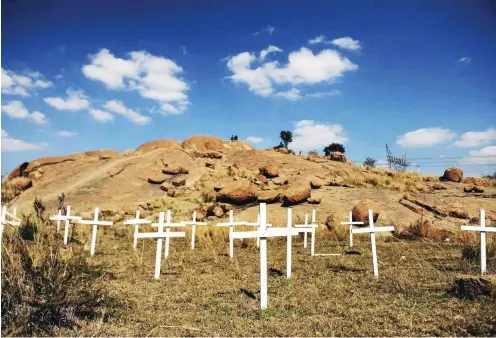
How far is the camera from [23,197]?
28.6 meters

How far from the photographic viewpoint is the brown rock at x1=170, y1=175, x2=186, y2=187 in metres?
28.4

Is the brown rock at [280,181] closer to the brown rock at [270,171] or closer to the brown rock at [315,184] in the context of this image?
the brown rock at [270,171]

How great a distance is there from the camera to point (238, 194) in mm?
23844

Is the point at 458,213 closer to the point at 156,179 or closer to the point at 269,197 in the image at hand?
the point at 269,197

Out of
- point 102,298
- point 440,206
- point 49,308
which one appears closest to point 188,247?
point 102,298

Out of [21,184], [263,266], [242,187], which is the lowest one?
[263,266]

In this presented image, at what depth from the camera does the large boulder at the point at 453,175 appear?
31.8 meters

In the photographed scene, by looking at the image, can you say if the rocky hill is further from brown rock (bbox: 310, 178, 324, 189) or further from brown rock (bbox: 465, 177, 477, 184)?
brown rock (bbox: 465, 177, 477, 184)

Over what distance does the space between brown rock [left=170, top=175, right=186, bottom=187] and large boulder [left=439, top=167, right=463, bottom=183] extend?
22381 millimetres

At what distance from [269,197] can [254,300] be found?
56.3 ft

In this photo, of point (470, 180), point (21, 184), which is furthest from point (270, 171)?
point (21, 184)

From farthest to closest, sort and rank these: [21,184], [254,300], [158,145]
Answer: [158,145] → [21,184] → [254,300]

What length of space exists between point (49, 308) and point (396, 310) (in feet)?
16.1

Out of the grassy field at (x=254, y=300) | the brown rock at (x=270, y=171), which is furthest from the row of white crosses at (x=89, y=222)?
the brown rock at (x=270, y=171)
